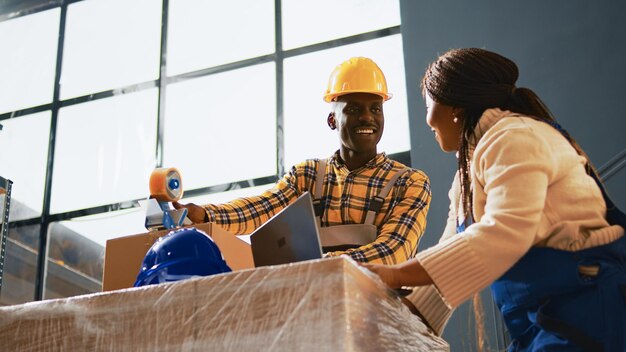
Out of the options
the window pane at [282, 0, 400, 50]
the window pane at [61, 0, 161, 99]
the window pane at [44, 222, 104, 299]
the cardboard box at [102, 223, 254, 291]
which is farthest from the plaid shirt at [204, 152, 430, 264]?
the window pane at [44, 222, 104, 299]

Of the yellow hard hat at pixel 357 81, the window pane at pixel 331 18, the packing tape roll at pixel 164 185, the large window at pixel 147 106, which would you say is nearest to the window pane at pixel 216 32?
the large window at pixel 147 106

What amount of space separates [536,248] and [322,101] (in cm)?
414

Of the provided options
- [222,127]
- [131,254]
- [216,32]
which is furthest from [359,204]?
[216,32]

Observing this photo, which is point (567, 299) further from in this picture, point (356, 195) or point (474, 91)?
point (356, 195)

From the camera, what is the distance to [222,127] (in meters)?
5.85

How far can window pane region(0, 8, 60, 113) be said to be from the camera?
6.54 metres

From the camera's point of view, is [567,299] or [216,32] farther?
[216,32]

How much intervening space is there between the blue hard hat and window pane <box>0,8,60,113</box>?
16.8 feet

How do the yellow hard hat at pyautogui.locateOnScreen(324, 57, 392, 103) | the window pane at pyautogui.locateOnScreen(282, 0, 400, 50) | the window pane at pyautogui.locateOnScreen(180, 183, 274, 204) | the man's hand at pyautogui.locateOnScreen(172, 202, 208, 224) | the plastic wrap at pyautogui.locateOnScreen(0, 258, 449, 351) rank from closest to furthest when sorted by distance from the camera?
the plastic wrap at pyautogui.locateOnScreen(0, 258, 449, 351), the man's hand at pyautogui.locateOnScreen(172, 202, 208, 224), the yellow hard hat at pyautogui.locateOnScreen(324, 57, 392, 103), the window pane at pyautogui.locateOnScreen(180, 183, 274, 204), the window pane at pyautogui.locateOnScreen(282, 0, 400, 50)

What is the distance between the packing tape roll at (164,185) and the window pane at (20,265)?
424cm

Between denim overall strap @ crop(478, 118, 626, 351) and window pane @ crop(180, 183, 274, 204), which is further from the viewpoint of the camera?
window pane @ crop(180, 183, 274, 204)

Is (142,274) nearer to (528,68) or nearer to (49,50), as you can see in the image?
(528,68)

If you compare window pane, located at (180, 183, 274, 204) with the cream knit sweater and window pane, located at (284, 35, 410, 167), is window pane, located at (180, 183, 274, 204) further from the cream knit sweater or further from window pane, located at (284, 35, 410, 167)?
the cream knit sweater

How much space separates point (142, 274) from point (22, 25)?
5767mm
